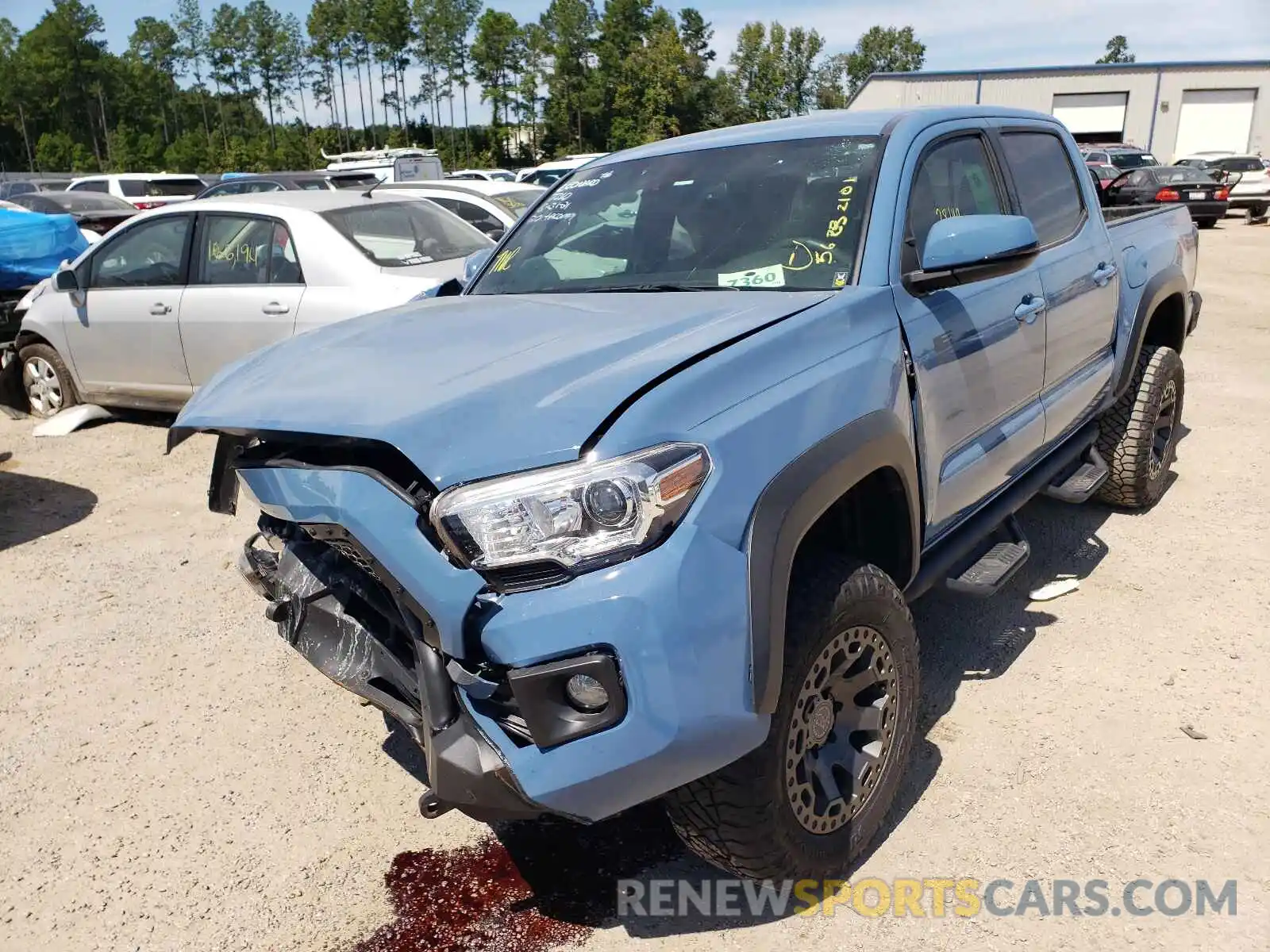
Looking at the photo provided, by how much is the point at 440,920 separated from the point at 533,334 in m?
1.53

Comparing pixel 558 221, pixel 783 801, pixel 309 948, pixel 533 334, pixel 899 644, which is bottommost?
pixel 309 948

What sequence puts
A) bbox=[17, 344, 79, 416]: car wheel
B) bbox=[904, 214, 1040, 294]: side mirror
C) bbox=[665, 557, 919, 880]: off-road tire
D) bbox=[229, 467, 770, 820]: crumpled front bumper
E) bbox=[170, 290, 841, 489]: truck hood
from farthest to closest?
1. bbox=[17, 344, 79, 416]: car wheel
2. bbox=[904, 214, 1040, 294]: side mirror
3. bbox=[665, 557, 919, 880]: off-road tire
4. bbox=[170, 290, 841, 489]: truck hood
5. bbox=[229, 467, 770, 820]: crumpled front bumper

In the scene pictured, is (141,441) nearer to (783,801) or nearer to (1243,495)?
(783,801)

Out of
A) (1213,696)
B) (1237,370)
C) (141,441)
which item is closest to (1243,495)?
(1213,696)

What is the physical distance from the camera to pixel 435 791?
212 centimetres

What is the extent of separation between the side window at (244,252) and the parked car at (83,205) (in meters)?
10.7

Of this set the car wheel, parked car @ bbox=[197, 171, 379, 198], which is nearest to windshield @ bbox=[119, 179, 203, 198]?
parked car @ bbox=[197, 171, 379, 198]

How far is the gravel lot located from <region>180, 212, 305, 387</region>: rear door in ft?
5.86

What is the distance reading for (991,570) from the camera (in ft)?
10.4

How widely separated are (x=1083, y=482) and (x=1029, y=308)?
3.55 feet

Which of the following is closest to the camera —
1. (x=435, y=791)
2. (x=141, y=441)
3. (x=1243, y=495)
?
(x=435, y=791)

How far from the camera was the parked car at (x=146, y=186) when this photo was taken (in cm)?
2194

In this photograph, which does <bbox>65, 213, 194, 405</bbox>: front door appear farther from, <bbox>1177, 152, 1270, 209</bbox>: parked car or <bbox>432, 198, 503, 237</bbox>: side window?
<bbox>1177, 152, 1270, 209</bbox>: parked car

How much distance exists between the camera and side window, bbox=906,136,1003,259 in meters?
3.09
